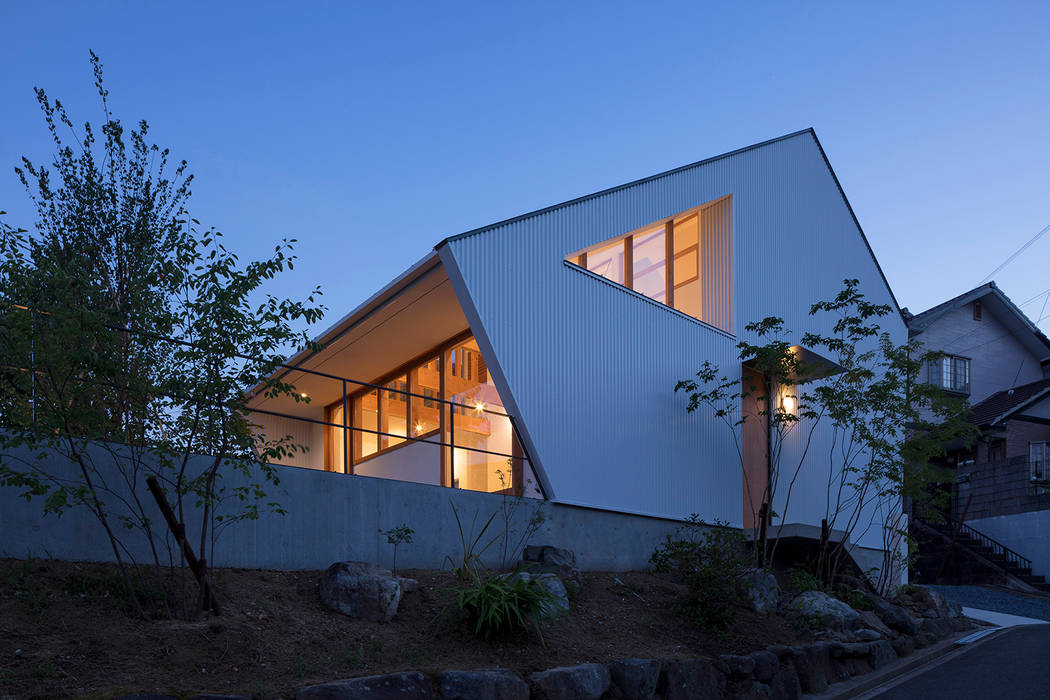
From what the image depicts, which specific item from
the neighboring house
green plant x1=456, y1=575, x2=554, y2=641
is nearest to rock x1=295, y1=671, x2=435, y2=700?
green plant x1=456, y1=575, x2=554, y2=641

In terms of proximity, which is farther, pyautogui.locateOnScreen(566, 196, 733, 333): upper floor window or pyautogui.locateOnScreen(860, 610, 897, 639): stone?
pyautogui.locateOnScreen(566, 196, 733, 333): upper floor window

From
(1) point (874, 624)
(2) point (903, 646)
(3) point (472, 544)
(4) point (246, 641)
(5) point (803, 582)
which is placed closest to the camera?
A: (4) point (246, 641)

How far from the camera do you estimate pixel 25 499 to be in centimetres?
795

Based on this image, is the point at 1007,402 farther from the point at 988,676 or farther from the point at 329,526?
the point at 329,526

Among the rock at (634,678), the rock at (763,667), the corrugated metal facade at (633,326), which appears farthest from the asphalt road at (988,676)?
the corrugated metal facade at (633,326)

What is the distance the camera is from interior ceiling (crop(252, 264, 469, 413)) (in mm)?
13344

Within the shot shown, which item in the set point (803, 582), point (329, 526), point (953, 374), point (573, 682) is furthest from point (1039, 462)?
point (329, 526)

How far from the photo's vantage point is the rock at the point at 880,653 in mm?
12352

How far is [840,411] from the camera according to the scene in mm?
15203

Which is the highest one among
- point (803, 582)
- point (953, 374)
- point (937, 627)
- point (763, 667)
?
point (953, 374)

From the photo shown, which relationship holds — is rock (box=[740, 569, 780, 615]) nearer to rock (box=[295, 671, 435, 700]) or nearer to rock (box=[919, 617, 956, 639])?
rock (box=[919, 617, 956, 639])

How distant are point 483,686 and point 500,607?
1.24m

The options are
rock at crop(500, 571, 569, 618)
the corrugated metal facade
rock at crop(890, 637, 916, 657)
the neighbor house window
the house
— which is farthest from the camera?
the neighbor house window

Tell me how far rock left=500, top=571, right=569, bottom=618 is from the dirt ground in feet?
0.45
